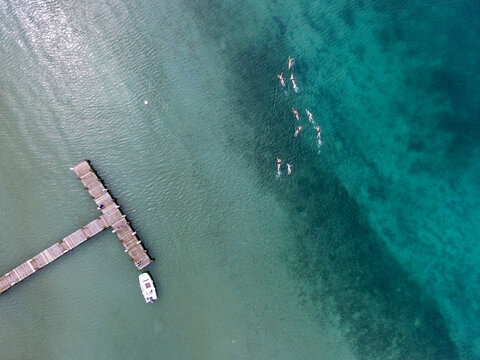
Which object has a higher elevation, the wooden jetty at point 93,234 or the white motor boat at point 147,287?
the wooden jetty at point 93,234

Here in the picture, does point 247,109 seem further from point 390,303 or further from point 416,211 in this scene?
point 390,303

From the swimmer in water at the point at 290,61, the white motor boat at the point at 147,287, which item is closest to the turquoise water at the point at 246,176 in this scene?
the swimmer in water at the point at 290,61

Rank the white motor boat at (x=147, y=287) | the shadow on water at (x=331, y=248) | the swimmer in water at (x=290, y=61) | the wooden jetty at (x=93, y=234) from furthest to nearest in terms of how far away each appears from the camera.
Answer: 1. the swimmer in water at (x=290, y=61)
2. the shadow on water at (x=331, y=248)
3. the white motor boat at (x=147, y=287)
4. the wooden jetty at (x=93, y=234)

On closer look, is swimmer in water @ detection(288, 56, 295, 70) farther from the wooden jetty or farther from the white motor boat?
the white motor boat

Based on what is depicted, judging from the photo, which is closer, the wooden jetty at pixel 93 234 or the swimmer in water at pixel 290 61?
the wooden jetty at pixel 93 234

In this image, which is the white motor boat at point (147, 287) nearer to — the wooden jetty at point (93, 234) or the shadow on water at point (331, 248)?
the wooden jetty at point (93, 234)

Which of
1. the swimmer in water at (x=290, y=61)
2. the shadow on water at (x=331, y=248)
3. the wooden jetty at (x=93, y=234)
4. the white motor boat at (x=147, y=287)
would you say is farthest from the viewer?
→ the swimmer in water at (x=290, y=61)

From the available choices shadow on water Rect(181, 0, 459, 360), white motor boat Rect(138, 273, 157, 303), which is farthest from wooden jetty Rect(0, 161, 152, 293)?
shadow on water Rect(181, 0, 459, 360)
